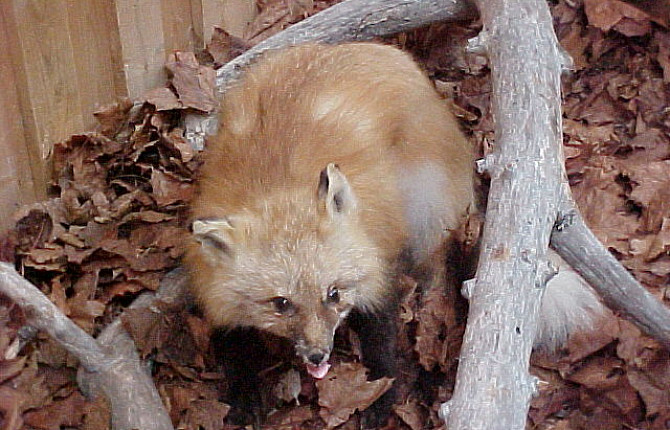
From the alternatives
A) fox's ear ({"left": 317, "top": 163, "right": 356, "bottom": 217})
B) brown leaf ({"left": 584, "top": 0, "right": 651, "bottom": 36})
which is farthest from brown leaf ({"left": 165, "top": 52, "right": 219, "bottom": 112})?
brown leaf ({"left": 584, "top": 0, "right": 651, "bottom": 36})

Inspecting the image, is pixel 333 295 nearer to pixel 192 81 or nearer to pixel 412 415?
pixel 412 415

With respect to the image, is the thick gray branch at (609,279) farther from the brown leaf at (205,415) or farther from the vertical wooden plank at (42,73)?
the vertical wooden plank at (42,73)

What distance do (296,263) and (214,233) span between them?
1.20 ft

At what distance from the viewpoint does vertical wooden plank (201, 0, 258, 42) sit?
486cm

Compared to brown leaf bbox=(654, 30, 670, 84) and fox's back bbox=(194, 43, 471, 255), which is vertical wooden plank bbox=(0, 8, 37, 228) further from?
brown leaf bbox=(654, 30, 670, 84)

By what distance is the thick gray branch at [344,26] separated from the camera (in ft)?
→ 15.1

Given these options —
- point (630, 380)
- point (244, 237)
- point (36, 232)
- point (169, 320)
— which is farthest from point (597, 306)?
point (36, 232)

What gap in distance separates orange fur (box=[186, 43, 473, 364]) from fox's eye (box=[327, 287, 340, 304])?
0.03m

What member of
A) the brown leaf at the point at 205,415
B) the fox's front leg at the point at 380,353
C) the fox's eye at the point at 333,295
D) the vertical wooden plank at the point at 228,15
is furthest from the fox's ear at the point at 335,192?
the vertical wooden plank at the point at 228,15

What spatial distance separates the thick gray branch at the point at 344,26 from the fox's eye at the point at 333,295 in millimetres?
1611

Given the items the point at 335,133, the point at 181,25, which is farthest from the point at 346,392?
the point at 181,25

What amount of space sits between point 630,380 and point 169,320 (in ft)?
7.22

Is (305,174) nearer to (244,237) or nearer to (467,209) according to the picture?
(244,237)

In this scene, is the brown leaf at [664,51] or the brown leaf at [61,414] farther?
the brown leaf at [664,51]
